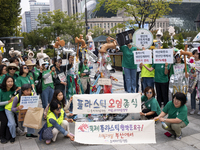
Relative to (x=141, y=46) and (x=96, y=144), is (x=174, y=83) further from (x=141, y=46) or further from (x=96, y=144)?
(x=96, y=144)

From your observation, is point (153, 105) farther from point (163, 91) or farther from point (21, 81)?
point (21, 81)

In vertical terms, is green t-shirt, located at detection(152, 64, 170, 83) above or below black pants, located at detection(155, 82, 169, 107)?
above

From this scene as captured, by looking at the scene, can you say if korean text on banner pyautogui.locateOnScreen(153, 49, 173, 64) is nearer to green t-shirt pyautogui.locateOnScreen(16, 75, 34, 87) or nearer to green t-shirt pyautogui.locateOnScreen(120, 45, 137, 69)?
green t-shirt pyautogui.locateOnScreen(120, 45, 137, 69)

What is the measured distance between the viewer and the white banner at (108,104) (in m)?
4.05

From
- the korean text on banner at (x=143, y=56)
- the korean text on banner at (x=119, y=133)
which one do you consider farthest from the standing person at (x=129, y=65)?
the korean text on banner at (x=119, y=133)

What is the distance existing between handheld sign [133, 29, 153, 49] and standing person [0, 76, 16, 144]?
3.36 m

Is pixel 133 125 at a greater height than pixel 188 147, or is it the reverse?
pixel 133 125

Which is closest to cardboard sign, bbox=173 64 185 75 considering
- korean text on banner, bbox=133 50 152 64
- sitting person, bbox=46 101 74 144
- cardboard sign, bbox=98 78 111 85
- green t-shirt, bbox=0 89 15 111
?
korean text on banner, bbox=133 50 152 64

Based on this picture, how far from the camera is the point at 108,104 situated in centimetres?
406

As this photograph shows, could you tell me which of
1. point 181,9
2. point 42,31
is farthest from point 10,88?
point 181,9

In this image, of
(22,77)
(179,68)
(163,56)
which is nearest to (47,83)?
(22,77)

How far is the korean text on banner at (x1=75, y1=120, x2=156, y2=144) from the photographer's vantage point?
12.2ft

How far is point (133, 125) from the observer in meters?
3.77

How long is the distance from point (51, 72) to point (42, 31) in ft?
83.9
